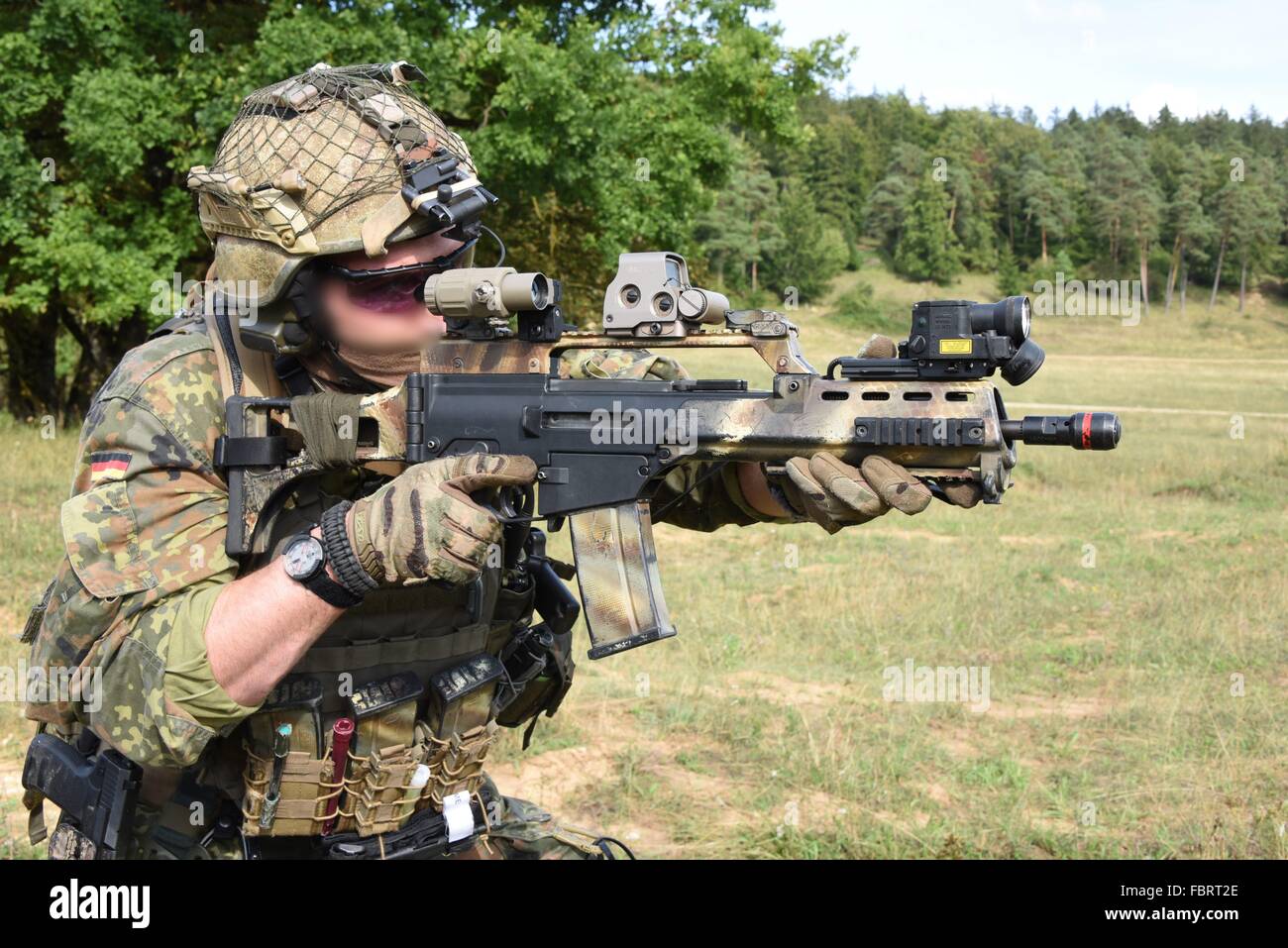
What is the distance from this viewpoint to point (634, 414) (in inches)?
133

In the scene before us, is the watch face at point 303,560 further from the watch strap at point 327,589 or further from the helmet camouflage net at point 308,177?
the helmet camouflage net at point 308,177

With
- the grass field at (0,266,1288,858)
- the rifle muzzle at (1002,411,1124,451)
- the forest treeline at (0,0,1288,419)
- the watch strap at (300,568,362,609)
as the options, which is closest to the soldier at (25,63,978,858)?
the watch strap at (300,568,362,609)

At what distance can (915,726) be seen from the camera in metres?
6.78

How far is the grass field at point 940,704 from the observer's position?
18.3 feet

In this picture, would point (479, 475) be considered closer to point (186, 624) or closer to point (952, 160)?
point (186, 624)

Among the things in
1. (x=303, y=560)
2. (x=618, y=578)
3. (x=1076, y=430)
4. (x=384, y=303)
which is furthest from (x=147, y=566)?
(x=1076, y=430)

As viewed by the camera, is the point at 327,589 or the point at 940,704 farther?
the point at 940,704

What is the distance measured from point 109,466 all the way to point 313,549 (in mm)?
653

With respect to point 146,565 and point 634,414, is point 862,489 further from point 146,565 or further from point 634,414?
point 146,565

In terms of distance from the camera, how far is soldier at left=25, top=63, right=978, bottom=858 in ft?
10.0

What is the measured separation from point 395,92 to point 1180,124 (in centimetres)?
8957

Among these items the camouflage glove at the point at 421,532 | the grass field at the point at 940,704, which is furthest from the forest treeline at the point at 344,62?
the camouflage glove at the point at 421,532

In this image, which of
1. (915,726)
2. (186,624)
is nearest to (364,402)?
(186,624)

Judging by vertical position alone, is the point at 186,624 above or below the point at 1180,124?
below
